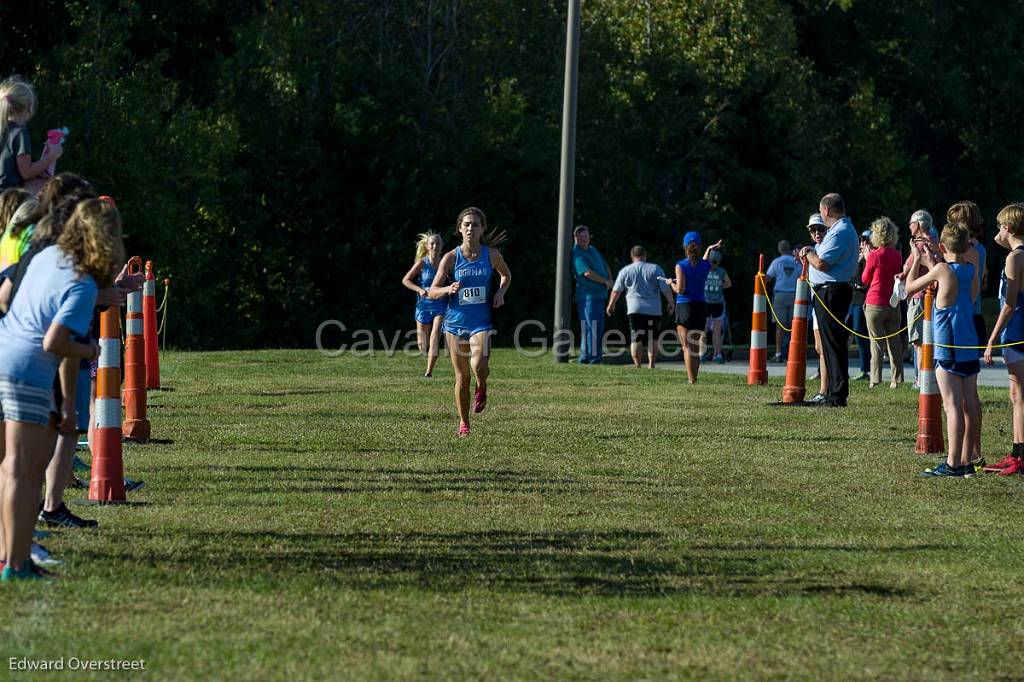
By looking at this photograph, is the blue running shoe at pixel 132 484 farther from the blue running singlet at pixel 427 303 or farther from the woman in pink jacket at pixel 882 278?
the blue running singlet at pixel 427 303

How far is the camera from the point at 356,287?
137ft

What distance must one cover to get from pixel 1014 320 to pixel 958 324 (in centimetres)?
44

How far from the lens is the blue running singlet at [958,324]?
1227 cm

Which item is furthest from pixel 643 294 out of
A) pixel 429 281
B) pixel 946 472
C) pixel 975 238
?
pixel 946 472

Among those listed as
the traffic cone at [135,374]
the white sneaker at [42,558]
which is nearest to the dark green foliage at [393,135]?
the traffic cone at [135,374]

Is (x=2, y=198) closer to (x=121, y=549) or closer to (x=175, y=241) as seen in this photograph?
(x=121, y=549)

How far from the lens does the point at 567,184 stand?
1028 inches

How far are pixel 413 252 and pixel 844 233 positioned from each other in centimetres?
2544

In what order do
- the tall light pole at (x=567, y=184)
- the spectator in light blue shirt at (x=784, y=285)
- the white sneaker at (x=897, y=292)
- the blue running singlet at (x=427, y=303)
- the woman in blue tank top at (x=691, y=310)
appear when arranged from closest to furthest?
the white sneaker at (x=897, y=292) → the woman in blue tank top at (x=691, y=310) → the blue running singlet at (x=427, y=303) → the tall light pole at (x=567, y=184) → the spectator in light blue shirt at (x=784, y=285)

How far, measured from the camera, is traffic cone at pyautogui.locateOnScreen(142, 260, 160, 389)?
1672 centimetres

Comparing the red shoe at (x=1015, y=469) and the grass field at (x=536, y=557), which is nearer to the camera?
the grass field at (x=536, y=557)

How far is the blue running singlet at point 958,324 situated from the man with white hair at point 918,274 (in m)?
0.49

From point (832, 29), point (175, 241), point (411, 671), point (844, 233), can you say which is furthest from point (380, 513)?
point (832, 29)

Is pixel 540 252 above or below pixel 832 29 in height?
below
